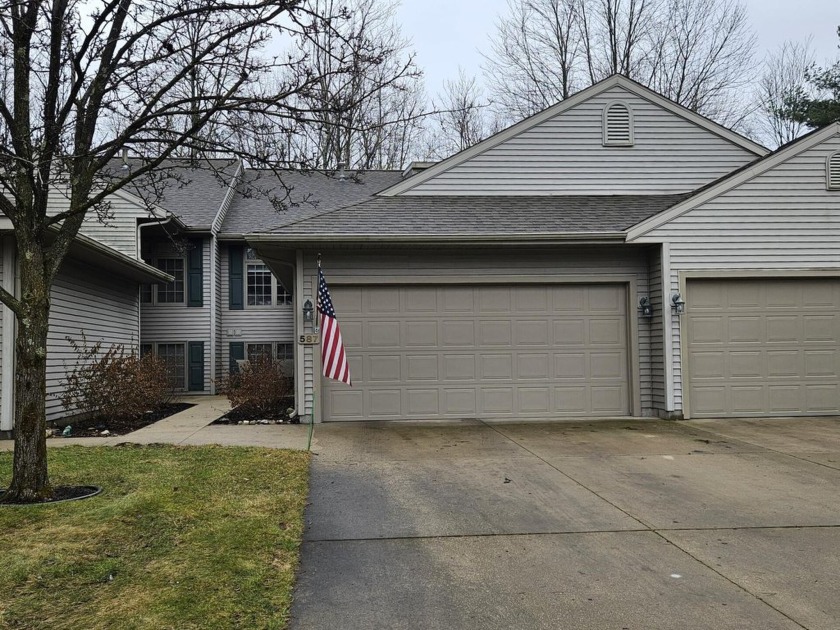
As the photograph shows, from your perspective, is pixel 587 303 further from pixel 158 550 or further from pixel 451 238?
pixel 158 550

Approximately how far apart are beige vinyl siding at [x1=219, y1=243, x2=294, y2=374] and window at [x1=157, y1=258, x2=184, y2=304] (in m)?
1.11

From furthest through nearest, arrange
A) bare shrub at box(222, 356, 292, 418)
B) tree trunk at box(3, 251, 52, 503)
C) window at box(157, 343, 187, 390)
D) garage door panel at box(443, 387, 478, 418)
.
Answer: window at box(157, 343, 187, 390), bare shrub at box(222, 356, 292, 418), garage door panel at box(443, 387, 478, 418), tree trunk at box(3, 251, 52, 503)

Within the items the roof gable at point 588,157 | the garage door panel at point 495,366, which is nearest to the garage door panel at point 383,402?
the garage door panel at point 495,366

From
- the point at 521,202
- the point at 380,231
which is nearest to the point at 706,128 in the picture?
the point at 521,202

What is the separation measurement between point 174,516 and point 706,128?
454 inches

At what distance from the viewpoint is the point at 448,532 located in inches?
188

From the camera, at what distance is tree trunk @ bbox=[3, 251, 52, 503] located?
18.1 feet

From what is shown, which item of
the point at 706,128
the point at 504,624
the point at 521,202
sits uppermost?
the point at 706,128

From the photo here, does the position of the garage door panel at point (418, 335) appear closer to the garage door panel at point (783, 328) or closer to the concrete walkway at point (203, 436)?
the concrete walkway at point (203, 436)

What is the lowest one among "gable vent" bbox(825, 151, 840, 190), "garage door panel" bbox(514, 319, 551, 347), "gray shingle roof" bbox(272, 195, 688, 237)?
"garage door panel" bbox(514, 319, 551, 347)

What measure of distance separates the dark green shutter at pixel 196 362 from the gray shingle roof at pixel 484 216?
8.17 metres

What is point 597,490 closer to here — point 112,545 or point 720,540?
point 720,540

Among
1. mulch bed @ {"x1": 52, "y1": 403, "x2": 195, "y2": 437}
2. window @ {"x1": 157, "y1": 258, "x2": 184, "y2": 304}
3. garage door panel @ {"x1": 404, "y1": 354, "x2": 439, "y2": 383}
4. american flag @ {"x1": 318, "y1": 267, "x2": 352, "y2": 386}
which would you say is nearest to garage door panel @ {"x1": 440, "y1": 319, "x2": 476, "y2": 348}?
garage door panel @ {"x1": 404, "y1": 354, "x2": 439, "y2": 383}

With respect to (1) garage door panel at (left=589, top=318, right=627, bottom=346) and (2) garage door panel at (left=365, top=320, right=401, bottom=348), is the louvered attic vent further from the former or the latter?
(2) garage door panel at (left=365, top=320, right=401, bottom=348)
